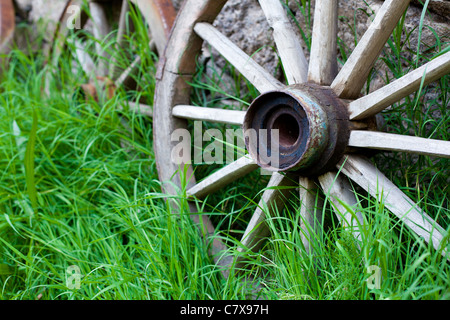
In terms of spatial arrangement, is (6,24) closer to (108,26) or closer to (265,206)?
(108,26)

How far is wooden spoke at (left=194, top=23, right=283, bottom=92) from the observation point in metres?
1.59

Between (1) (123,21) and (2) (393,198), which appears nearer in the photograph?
(2) (393,198)

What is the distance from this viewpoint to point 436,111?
1.60 metres

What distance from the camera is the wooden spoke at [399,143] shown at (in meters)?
1.21

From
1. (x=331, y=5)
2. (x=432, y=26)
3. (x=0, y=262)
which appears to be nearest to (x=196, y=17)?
(x=331, y=5)

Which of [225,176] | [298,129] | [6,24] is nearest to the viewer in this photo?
[298,129]

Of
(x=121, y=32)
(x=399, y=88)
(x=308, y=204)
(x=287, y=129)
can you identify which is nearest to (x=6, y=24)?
(x=121, y=32)

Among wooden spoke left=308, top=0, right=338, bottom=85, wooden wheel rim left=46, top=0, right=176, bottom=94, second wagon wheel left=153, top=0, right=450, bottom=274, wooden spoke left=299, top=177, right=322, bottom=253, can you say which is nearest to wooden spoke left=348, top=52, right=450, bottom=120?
second wagon wheel left=153, top=0, right=450, bottom=274

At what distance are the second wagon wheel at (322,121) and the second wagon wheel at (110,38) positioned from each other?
37 centimetres

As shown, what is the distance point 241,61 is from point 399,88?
58cm

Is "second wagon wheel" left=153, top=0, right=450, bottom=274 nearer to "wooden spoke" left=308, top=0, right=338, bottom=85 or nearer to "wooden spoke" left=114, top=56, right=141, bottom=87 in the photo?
"wooden spoke" left=308, top=0, right=338, bottom=85

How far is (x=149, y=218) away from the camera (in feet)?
5.61

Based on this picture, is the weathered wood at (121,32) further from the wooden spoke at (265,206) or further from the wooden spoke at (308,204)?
the wooden spoke at (308,204)

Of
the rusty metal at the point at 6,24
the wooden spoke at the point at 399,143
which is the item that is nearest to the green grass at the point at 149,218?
the wooden spoke at the point at 399,143
